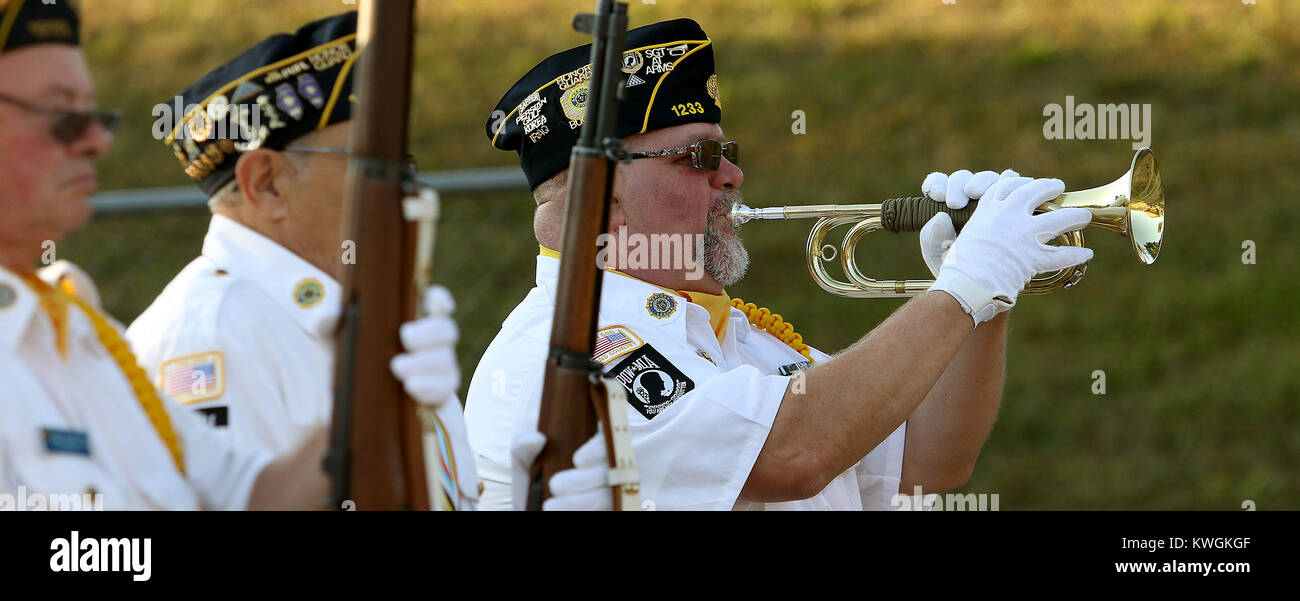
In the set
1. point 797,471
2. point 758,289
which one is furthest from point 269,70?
point 758,289

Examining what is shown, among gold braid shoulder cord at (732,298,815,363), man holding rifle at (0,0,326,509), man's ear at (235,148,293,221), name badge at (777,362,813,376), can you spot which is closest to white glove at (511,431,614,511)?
man holding rifle at (0,0,326,509)

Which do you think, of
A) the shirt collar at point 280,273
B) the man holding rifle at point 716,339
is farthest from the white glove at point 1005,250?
the shirt collar at point 280,273

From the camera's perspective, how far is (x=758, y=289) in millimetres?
9164

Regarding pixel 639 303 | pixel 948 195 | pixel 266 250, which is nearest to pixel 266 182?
pixel 266 250

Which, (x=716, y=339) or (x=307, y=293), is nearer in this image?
(x=307, y=293)

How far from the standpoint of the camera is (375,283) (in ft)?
7.18

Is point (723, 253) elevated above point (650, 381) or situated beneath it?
elevated above

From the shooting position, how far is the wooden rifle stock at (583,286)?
2.61 metres

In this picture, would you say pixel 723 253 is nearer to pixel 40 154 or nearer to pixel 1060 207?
pixel 1060 207

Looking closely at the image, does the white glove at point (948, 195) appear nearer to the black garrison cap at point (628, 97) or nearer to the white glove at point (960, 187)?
the white glove at point (960, 187)

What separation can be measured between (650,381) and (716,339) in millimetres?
452

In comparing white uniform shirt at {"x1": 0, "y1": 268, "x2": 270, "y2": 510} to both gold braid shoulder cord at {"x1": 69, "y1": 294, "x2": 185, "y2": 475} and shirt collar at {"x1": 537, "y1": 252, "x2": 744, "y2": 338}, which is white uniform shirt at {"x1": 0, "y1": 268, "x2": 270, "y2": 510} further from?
shirt collar at {"x1": 537, "y1": 252, "x2": 744, "y2": 338}
